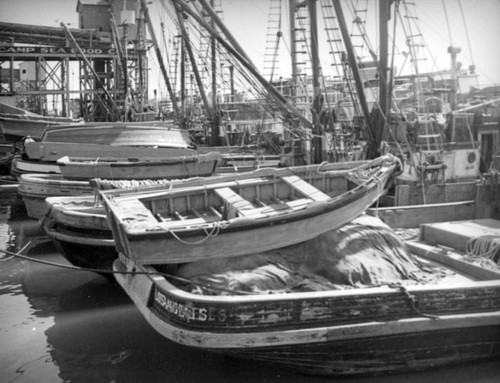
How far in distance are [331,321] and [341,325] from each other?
0.40 ft

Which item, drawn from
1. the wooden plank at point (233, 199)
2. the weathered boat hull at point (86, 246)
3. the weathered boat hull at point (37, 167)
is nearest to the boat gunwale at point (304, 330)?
the wooden plank at point (233, 199)

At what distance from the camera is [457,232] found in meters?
8.49

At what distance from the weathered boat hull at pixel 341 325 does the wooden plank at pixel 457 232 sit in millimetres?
2089

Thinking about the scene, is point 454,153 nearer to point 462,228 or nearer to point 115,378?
point 462,228

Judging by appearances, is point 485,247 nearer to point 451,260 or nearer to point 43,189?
point 451,260

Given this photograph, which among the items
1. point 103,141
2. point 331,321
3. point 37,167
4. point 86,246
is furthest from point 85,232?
point 37,167

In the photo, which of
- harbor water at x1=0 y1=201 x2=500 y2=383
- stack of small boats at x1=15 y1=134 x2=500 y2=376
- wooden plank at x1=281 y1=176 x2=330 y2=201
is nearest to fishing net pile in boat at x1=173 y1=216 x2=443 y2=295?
stack of small boats at x1=15 y1=134 x2=500 y2=376

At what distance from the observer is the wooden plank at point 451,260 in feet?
23.0

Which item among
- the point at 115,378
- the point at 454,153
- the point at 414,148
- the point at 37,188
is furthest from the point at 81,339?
the point at 454,153

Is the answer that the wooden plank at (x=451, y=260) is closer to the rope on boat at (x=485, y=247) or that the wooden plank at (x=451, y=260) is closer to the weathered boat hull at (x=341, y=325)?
the rope on boat at (x=485, y=247)

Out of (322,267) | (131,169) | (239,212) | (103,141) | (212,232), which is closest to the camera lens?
(212,232)

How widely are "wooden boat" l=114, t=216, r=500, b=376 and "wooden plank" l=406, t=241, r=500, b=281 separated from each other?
2.14 feet

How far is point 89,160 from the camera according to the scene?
643 inches

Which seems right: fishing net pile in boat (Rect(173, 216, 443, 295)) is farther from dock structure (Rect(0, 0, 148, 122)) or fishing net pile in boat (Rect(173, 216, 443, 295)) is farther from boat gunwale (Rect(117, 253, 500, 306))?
dock structure (Rect(0, 0, 148, 122))
